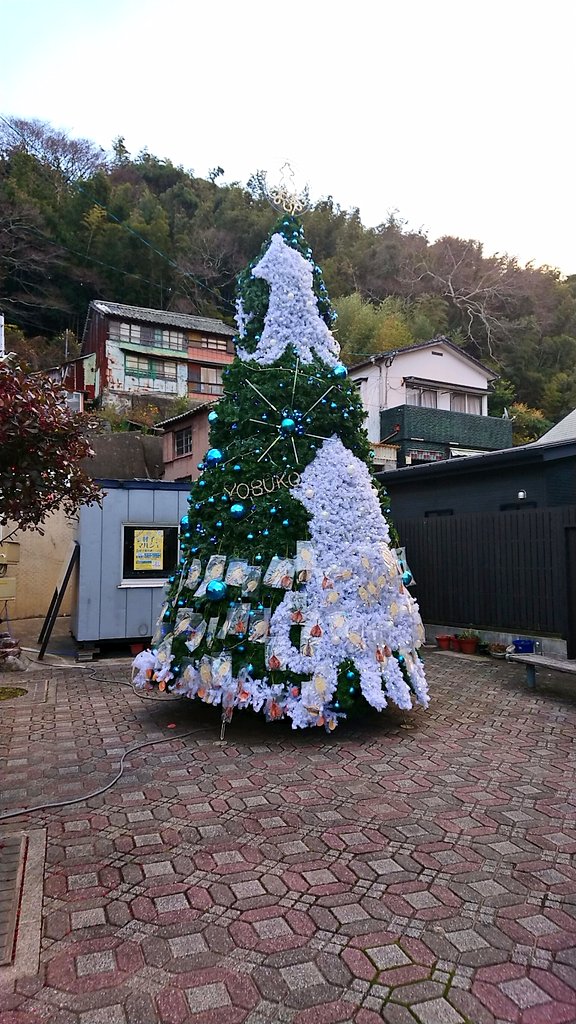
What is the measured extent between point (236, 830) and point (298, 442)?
3204 millimetres

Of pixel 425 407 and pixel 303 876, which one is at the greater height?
pixel 425 407

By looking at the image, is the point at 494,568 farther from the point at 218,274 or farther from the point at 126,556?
the point at 218,274

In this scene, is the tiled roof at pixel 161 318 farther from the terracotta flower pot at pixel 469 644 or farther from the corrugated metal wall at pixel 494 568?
the terracotta flower pot at pixel 469 644

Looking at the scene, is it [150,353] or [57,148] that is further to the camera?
[57,148]

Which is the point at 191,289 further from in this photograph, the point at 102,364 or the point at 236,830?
the point at 236,830

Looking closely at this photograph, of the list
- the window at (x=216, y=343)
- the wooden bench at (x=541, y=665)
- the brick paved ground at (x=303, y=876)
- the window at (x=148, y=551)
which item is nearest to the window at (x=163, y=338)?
the window at (x=216, y=343)

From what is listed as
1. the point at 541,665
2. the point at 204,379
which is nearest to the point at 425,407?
the point at 204,379

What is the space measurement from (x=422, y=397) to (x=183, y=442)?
10.4 metres

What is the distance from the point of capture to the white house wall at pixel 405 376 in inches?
915

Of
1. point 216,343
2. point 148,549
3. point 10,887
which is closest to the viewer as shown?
point 10,887

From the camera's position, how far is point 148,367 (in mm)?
29703

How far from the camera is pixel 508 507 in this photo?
11484mm

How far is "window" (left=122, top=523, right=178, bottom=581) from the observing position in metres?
9.16

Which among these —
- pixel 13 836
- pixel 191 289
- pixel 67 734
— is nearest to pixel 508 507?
pixel 67 734
